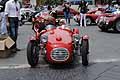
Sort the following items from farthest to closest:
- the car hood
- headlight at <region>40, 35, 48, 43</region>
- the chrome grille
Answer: headlight at <region>40, 35, 48, 43</region> < the car hood < the chrome grille

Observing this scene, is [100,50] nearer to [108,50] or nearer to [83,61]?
[108,50]

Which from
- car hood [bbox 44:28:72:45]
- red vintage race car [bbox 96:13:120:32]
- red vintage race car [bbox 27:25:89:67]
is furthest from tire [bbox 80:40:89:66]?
red vintage race car [bbox 96:13:120:32]

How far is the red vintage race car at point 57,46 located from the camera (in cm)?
982

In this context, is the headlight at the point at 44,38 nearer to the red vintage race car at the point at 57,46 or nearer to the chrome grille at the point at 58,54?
the red vintage race car at the point at 57,46

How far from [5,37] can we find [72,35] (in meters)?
2.52

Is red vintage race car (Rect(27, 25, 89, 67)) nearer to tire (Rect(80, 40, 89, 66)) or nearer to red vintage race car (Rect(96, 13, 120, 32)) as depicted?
tire (Rect(80, 40, 89, 66))

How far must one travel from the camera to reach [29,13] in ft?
103

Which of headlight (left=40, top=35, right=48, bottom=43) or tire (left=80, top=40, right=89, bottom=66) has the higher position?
headlight (left=40, top=35, right=48, bottom=43)

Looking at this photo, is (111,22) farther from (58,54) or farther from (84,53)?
(58,54)

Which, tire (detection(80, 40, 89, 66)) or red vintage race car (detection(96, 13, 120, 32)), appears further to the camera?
red vintage race car (detection(96, 13, 120, 32))

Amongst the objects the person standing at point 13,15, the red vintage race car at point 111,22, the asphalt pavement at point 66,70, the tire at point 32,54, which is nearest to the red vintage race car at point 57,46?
the tire at point 32,54

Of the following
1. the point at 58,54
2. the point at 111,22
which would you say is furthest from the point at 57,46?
the point at 111,22

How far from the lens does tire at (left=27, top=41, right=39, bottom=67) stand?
1007 cm

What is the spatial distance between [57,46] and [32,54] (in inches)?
28.4
